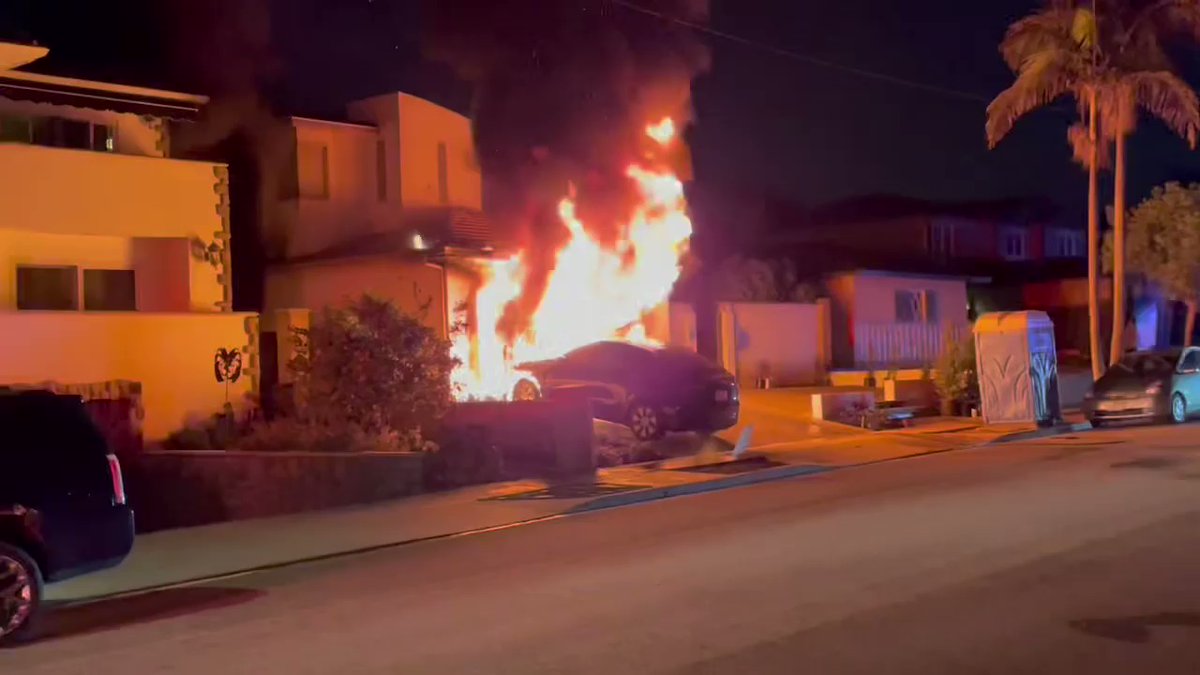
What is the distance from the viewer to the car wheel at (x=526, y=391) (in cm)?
1956

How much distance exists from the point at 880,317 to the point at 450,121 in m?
14.0

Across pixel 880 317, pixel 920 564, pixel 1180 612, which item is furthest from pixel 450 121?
pixel 1180 612

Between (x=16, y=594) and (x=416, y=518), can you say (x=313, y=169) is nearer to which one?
(x=416, y=518)

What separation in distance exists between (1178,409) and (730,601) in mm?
18134

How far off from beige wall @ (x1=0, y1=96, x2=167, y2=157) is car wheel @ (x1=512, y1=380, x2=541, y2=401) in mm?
7268

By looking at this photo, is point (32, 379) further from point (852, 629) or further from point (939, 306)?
point (939, 306)

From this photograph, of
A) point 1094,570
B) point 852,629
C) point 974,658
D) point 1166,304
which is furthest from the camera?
point 1166,304

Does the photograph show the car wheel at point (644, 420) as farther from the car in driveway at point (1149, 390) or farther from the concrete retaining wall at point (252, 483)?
the car in driveway at point (1149, 390)

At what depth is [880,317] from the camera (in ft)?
110

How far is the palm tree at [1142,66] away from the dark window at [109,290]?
1991 centimetres

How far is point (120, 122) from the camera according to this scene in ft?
64.1

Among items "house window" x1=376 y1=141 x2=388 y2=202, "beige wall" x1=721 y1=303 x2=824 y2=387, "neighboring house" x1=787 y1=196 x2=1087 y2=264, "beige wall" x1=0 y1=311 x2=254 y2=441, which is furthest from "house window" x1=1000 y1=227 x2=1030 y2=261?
"beige wall" x1=0 y1=311 x2=254 y2=441

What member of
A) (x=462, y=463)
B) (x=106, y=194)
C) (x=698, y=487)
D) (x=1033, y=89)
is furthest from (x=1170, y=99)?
(x=106, y=194)

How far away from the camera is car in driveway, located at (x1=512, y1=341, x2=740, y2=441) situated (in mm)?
18641
